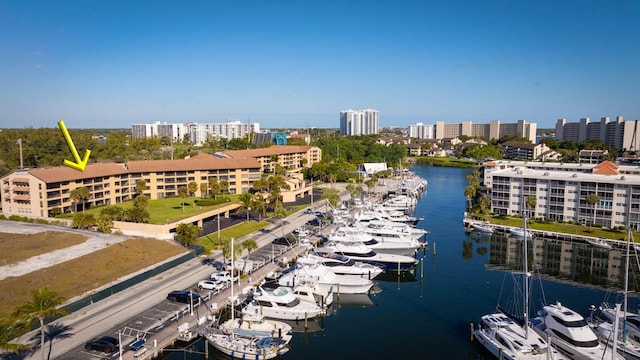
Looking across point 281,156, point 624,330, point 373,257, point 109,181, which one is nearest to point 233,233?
point 373,257

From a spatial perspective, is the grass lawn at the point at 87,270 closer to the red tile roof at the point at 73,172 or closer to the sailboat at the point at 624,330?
the red tile roof at the point at 73,172

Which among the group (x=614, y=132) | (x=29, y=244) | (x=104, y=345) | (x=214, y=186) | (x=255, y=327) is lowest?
(x=255, y=327)

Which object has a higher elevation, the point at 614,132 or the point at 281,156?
the point at 614,132

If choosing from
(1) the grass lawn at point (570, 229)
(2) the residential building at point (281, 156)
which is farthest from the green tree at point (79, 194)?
(1) the grass lawn at point (570, 229)

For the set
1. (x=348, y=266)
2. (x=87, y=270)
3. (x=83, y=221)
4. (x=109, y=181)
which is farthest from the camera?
(x=109, y=181)

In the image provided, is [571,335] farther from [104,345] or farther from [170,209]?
[170,209]
